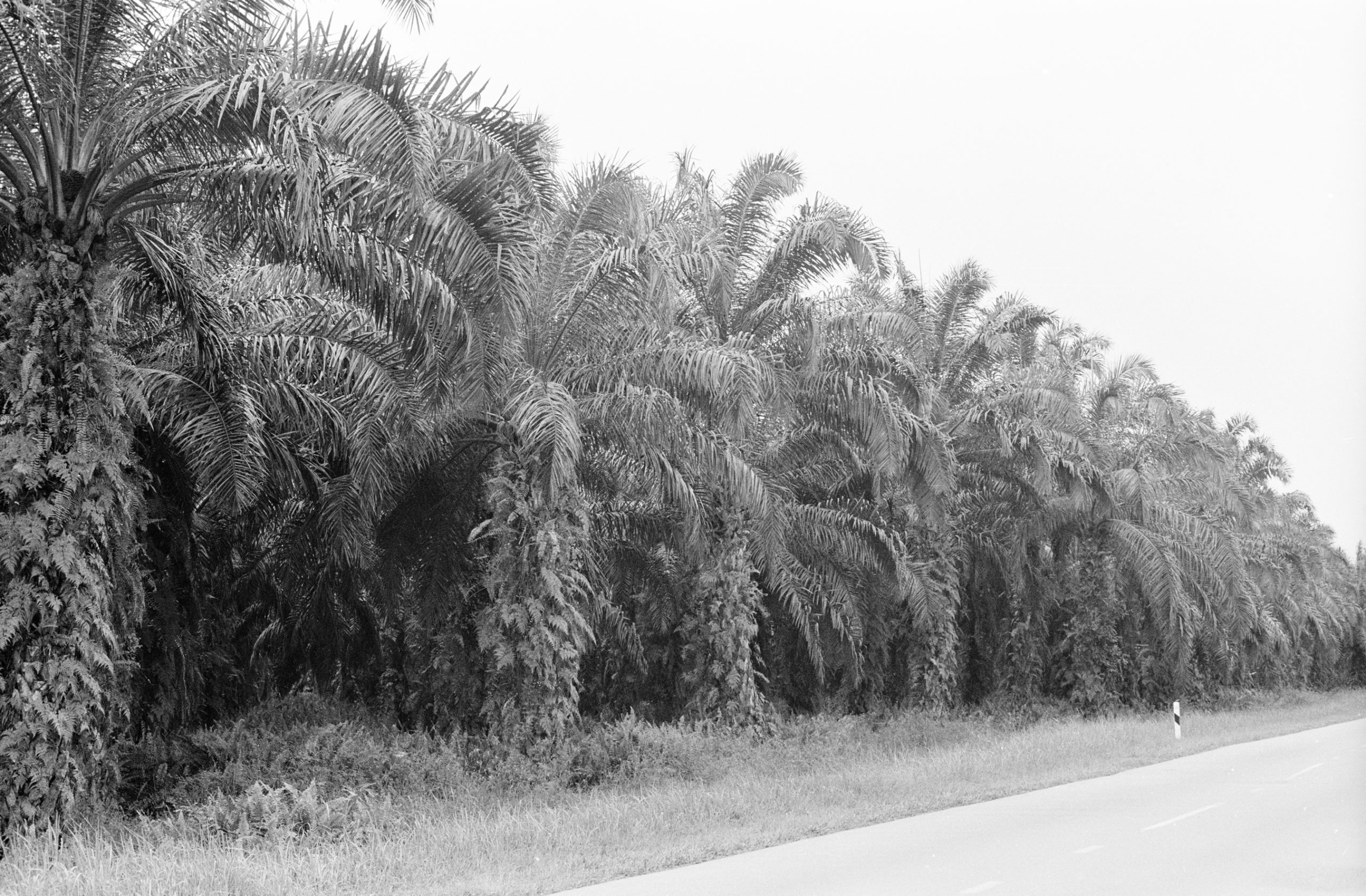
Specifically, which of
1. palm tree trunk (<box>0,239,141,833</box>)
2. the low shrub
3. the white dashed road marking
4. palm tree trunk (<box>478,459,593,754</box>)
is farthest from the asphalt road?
palm tree trunk (<box>478,459,593,754</box>)

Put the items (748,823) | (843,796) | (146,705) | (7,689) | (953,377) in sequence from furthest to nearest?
(953,377), (146,705), (843,796), (748,823), (7,689)

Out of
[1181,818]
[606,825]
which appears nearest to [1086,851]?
[1181,818]

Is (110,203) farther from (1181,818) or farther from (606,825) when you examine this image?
(1181,818)

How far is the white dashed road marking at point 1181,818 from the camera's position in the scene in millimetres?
11578

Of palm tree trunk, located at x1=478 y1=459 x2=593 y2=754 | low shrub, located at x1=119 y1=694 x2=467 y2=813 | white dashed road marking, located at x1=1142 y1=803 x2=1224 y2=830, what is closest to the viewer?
white dashed road marking, located at x1=1142 y1=803 x2=1224 y2=830

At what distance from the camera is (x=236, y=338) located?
15672 mm

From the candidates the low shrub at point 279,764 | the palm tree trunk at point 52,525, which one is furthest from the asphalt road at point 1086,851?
the low shrub at point 279,764

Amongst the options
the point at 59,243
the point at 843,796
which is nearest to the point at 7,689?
the point at 59,243

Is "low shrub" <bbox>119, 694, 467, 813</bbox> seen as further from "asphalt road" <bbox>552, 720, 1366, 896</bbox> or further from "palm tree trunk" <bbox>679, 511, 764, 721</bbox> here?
"palm tree trunk" <bbox>679, 511, 764, 721</bbox>

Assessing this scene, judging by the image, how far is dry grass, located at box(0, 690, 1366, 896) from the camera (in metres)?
8.76

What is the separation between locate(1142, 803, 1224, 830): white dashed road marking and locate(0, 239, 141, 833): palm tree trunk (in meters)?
9.52

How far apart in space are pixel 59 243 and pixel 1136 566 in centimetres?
2527

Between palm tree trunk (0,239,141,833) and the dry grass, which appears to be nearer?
the dry grass

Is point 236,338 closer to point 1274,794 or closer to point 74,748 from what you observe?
point 74,748
